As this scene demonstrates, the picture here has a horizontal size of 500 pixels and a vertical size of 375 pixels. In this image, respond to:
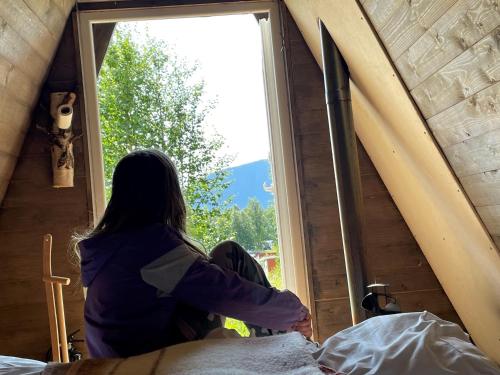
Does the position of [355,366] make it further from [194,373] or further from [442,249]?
[442,249]

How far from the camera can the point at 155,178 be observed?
1.42 meters

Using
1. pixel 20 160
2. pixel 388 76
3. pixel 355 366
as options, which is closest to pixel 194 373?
pixel 355 366

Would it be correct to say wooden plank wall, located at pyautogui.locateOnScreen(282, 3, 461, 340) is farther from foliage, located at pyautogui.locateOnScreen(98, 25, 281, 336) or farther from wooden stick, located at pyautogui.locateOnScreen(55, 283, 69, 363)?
wooden stick, located at pyautogui.locateOnScreen(55, 283, 69, 363)

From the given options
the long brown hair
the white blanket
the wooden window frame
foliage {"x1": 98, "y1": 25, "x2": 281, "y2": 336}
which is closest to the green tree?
foliage {"x1": 98, "y1": 25, "x2": 281, "y2": 336}

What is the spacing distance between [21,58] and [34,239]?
0.87 metres

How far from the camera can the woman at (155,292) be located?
4.12 feet

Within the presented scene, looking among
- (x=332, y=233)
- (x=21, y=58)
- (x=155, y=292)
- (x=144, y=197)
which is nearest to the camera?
(x=155, y=292)

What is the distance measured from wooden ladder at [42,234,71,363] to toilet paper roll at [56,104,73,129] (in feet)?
1.80

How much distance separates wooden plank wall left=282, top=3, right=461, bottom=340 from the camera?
8.32 ft

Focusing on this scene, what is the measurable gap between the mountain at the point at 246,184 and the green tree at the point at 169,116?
4 cm

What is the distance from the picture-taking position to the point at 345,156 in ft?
7.10

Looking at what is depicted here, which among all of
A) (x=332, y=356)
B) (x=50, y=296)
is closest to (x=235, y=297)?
(x=332, y=356)

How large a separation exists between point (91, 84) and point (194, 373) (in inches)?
77.1

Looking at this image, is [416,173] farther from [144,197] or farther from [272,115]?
[144,197]
